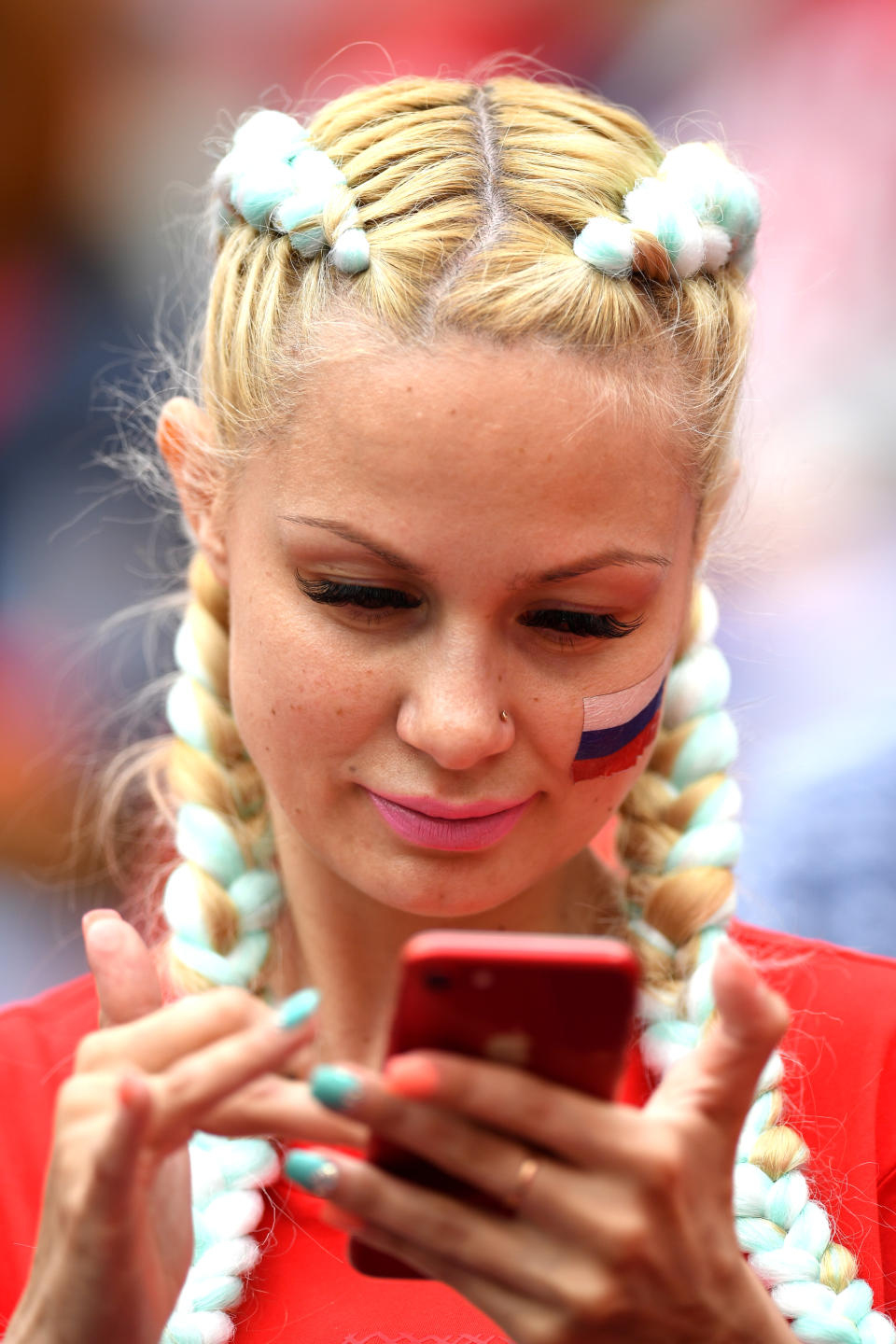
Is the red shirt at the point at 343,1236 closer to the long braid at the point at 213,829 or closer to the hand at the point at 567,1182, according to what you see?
the long braid at the point at 213,829

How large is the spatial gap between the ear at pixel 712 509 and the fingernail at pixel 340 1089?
0.79 metres

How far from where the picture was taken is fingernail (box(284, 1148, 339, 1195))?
898 mm

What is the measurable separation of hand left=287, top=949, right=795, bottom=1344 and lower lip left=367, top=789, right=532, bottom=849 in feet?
1.31

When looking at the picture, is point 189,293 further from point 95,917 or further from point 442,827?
point 95,917

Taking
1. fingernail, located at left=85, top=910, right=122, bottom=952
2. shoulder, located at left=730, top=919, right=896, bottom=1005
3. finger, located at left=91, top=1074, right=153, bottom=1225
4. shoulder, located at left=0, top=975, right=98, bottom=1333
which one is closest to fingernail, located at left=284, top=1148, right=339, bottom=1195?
finger, located at left=91, top=1074, right=153, bottom=1225

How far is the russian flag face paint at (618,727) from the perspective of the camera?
4.31 ft

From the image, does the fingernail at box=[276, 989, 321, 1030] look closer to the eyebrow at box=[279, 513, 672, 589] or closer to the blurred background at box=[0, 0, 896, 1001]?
the eyebrow at box=[279, 513, 672, 589]

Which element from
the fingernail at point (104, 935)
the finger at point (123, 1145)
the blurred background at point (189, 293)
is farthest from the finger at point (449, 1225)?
the blurred background at point (189, 293)

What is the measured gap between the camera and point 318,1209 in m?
1.41

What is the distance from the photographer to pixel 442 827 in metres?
1.29

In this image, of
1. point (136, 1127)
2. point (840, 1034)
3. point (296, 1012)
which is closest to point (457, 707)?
point (296, 1012)

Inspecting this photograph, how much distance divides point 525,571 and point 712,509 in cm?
37

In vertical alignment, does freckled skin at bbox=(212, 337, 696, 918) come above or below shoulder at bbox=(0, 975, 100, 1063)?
above

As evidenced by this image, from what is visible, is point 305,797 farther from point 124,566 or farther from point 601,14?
point 601,14
